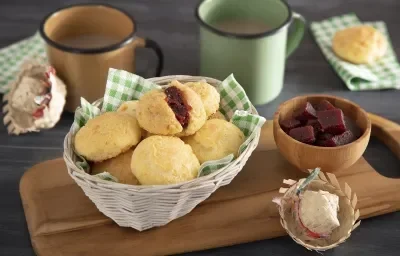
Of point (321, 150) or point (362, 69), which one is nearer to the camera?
point (321, 150)

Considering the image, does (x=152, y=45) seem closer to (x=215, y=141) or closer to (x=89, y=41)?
(x=89, y=41)

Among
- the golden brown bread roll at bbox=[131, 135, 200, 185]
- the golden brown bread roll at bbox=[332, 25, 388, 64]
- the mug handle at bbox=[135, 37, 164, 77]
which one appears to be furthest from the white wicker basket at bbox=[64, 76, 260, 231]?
the golden brown bread roll at bbox=[332, 25, 388, 64]

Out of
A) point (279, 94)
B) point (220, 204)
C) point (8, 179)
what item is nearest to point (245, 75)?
point (279, 94)

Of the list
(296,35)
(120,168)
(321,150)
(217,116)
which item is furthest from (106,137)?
(296,35)

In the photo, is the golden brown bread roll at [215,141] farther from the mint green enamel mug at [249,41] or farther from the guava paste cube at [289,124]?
the mint green enamel mug at [249,41]

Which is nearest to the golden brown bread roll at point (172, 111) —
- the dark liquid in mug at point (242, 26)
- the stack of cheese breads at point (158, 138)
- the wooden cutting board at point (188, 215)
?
the stack of cheese breads at point (158, 138)

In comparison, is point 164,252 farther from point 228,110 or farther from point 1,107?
point 1,107
